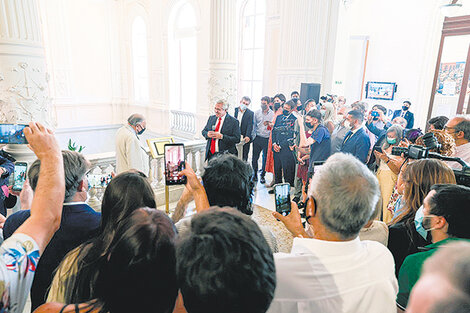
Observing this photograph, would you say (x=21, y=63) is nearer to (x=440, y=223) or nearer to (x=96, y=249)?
(x=96, y=249)

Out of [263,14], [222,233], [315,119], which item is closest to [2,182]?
[222,233]

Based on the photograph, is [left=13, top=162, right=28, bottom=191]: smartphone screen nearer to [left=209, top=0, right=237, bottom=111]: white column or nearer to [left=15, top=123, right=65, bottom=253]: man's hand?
[left=15, top=123, right=65, bottom=253]: man's hand

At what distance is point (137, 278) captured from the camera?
0.75 meters

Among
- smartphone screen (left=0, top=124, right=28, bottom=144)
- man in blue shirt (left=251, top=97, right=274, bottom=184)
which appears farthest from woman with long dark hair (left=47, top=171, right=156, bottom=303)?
man in blue shirt (left=251, top=97, right=274, bottom=184)

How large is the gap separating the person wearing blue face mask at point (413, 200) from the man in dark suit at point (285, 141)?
291 centimetres

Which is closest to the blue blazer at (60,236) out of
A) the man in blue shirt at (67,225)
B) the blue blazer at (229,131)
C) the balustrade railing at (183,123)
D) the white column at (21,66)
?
the man in blue shirt at (67,225)

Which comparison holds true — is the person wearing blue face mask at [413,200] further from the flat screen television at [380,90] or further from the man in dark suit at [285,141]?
the flat screen television at [380,90]

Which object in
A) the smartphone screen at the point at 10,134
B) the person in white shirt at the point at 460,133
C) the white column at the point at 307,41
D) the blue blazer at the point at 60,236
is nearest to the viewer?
the blue blazer at the point at 60,236

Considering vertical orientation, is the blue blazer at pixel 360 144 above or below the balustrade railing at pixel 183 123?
above

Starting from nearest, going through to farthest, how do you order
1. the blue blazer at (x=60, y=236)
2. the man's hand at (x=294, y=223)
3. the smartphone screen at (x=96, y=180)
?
the blue blazer at (x=60, y=236), the man's hand at (x=294, y=223), the smartphone screen at (x=96, y=180)

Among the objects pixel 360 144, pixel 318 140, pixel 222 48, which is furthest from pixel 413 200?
pixel 222 48

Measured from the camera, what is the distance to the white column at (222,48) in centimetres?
529

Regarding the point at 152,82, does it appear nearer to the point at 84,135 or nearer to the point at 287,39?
the point at 84,135

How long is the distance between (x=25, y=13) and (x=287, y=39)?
5723 millimetres
